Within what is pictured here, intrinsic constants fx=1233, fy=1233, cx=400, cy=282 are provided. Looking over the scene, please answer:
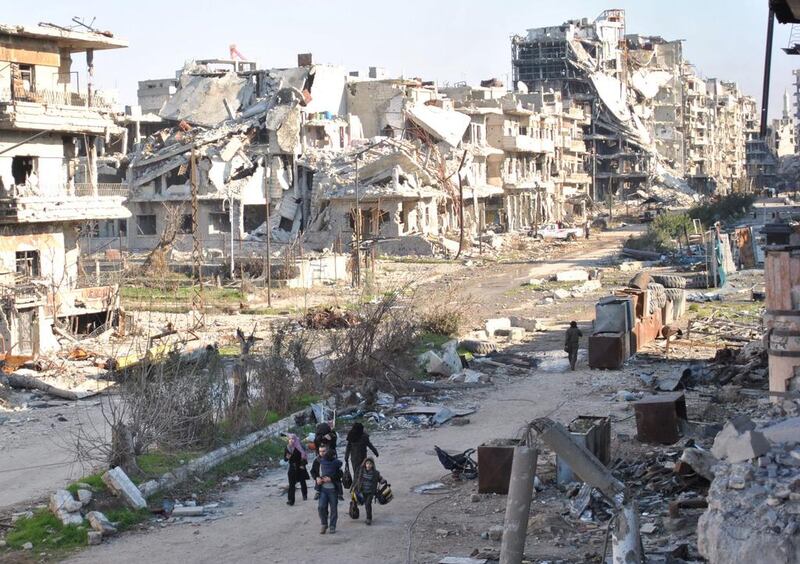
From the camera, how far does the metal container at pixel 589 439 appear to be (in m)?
14.5

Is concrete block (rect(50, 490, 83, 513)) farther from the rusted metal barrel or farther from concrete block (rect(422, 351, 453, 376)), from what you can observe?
concrete block (rect(422, 351, 453, 376))

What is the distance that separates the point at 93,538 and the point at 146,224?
161 ft

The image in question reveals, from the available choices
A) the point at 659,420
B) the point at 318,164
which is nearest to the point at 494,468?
the point at 659,420

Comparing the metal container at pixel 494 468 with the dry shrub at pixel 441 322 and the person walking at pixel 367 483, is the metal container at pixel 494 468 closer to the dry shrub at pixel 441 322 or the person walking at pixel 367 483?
the person walking at pixel 367 483

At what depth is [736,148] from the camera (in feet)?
481

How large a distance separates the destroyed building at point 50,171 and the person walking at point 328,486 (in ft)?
68.7

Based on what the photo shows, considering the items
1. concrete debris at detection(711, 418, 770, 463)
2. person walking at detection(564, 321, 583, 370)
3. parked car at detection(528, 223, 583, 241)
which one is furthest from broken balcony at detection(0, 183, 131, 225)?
→ parked car at detection(528, 223, 583, 241)

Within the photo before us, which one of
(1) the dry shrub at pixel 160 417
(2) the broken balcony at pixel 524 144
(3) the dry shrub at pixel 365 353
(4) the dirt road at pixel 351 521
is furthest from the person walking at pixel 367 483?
(2) the broken balcony at pixel 524 144

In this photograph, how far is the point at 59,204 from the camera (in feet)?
118

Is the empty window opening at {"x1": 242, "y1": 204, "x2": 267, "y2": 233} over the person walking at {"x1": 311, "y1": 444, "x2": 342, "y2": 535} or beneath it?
over

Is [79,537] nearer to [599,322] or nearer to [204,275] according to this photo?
[599,322]

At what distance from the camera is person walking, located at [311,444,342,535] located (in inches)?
518

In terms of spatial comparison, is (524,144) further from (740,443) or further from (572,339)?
(740,443)

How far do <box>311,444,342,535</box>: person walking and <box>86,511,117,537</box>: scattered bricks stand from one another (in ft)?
7.89
